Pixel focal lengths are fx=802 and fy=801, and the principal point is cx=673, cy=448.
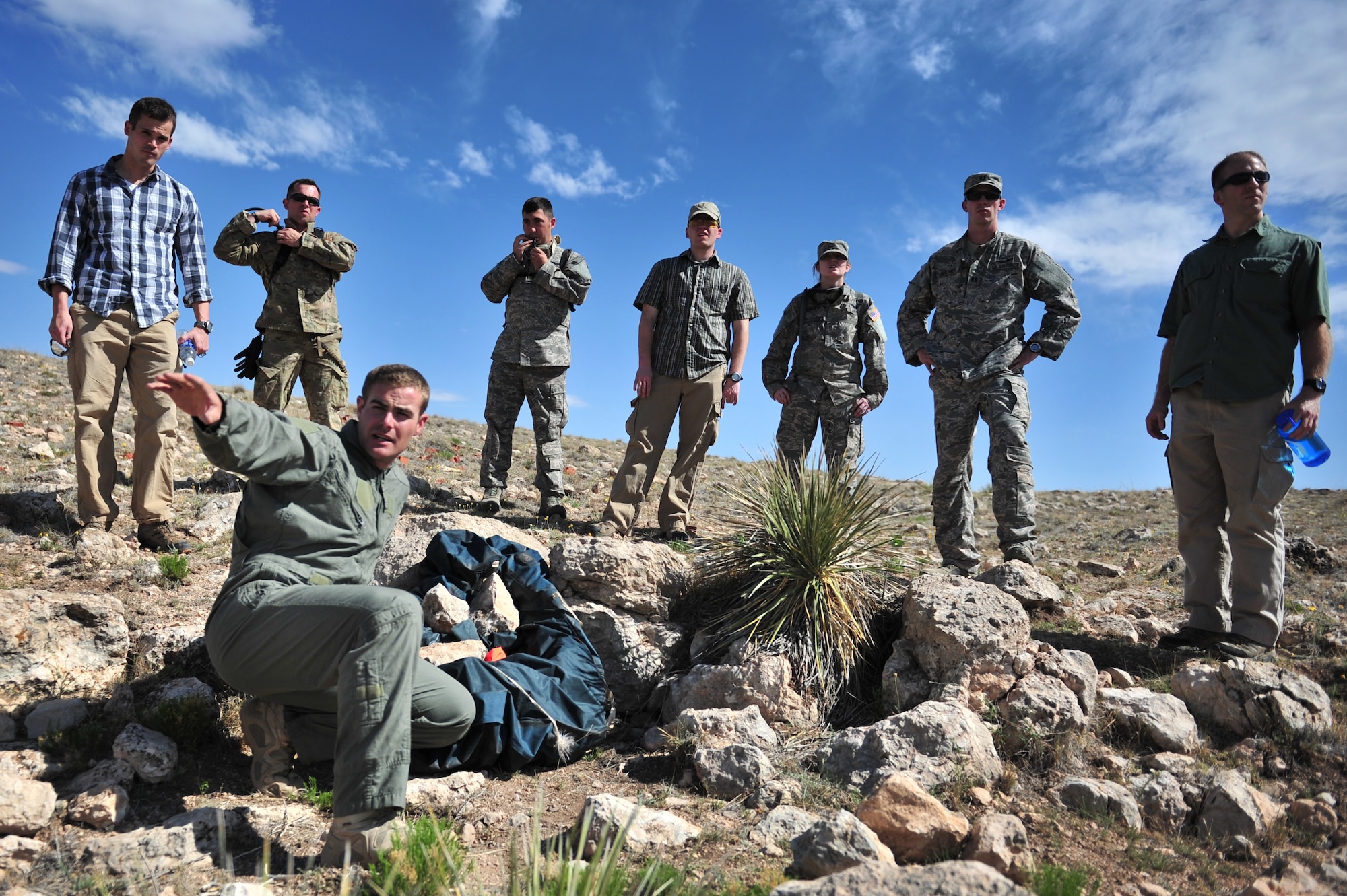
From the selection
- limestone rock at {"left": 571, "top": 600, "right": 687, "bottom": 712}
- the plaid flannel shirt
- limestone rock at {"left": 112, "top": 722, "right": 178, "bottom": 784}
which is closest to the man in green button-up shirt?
limestone rock at {"left": 571, "top": 600, "right": 687, "bottom": 712}

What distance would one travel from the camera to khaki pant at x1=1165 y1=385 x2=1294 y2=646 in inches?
164

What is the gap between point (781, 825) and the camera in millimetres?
2955

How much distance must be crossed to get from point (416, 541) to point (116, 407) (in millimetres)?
2171

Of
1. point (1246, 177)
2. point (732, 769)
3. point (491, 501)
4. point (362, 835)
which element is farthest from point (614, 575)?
point (1246, 177)

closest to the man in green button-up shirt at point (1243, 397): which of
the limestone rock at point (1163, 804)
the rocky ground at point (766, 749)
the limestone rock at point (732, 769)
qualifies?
the rocky ground at point (766, 749)

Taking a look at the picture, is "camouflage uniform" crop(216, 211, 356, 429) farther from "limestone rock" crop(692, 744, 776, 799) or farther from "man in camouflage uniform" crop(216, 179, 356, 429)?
"limestone rock" crop(692, 744, 776, 799)

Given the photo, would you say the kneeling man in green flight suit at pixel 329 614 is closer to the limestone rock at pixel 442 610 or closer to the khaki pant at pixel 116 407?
the limestone rock at pixel 442 610

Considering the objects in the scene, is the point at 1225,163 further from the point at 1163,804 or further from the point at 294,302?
the point at 294,302

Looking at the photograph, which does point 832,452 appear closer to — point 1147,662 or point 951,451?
point 951,451

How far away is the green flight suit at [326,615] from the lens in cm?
257

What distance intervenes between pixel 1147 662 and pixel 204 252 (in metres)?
6.41

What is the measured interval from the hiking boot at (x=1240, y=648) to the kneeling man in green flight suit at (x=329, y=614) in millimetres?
3885

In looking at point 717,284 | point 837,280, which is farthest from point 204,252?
point 837,280

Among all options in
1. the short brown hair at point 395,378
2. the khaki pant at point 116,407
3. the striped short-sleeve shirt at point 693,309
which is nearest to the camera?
the short brown hair at point 395,378
